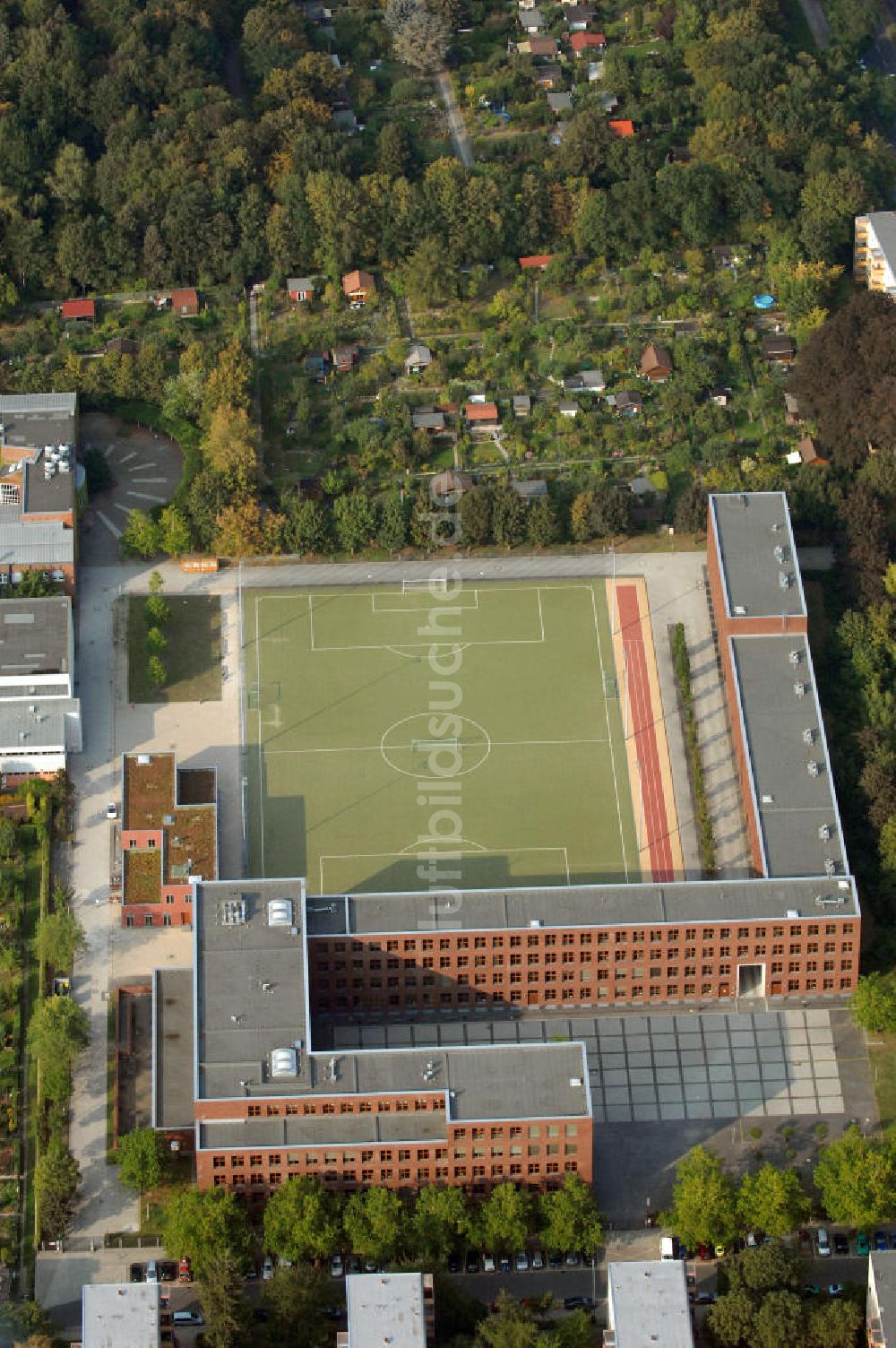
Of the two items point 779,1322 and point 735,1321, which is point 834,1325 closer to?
point 779,1322

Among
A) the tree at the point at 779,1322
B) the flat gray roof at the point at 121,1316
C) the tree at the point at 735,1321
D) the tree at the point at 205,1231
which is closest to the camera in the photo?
the flat gray roof at the point at 121,1316

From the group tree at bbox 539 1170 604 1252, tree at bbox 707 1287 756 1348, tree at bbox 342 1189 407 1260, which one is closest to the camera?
tree at bbox 707 1287 756 1348

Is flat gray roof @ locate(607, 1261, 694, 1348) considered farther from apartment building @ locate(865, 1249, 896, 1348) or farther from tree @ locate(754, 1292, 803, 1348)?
apartment building @ locate(865, 1249, 896, 1348)

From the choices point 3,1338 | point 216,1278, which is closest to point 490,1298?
point 216,1278

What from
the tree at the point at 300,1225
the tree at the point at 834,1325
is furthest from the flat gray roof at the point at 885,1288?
the tree at the point at 300,1225

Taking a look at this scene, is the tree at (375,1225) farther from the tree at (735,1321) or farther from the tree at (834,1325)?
the tree at (834,1325)

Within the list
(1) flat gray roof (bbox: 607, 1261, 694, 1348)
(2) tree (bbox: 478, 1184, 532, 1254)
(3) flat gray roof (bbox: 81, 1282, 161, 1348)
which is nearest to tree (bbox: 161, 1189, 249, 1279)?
(3) flat gray roof (bbox: 81, 1282, 161, 1348)
